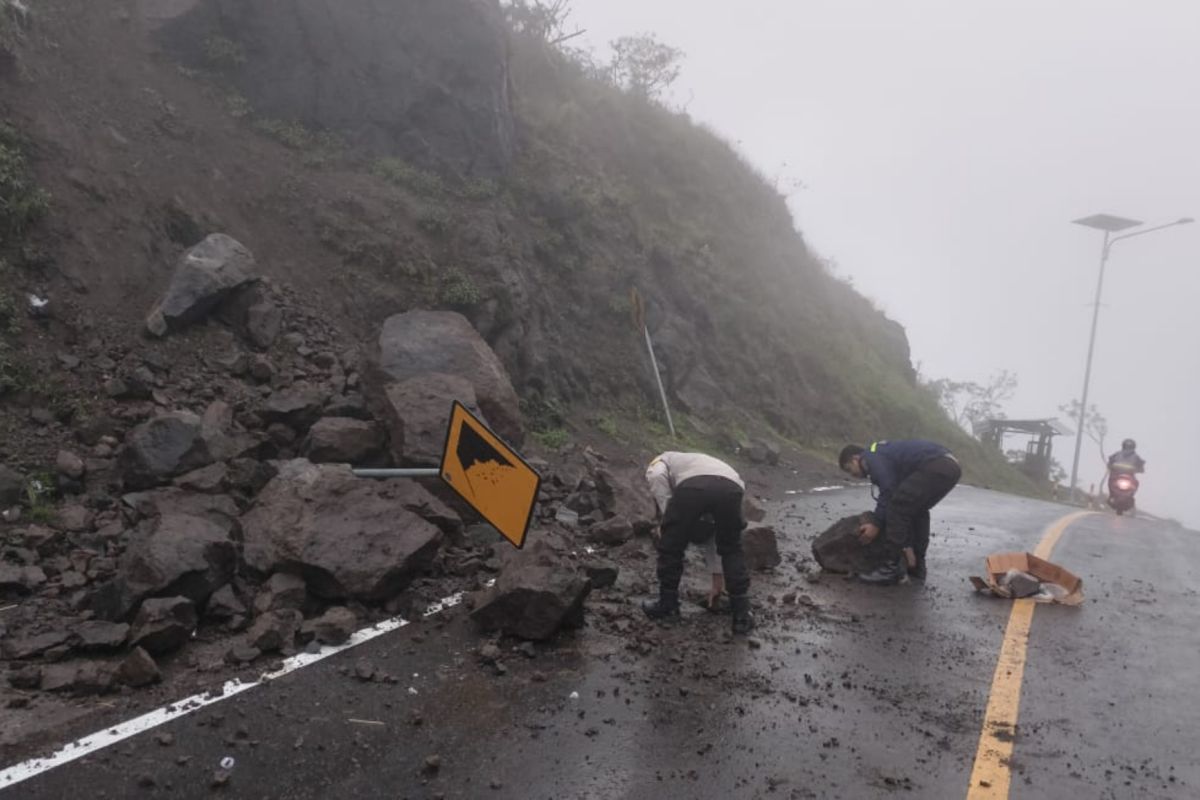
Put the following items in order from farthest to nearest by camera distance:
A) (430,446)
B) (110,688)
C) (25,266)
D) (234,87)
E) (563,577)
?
1. (234,87)
2. (25,266)
3. (430,446)
4. (563,577)
5. (110,688)

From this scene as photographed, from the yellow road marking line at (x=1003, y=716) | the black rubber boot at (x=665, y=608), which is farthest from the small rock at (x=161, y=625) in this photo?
the yellow road marking line at (x=1003, y=716)

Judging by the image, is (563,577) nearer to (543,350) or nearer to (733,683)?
(733,683)

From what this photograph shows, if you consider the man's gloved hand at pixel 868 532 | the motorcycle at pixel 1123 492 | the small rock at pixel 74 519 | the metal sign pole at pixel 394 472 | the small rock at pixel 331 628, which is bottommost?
the motorcycle at pixel 1123 492

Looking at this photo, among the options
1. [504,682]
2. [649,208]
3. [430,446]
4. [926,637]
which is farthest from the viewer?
[649,208]

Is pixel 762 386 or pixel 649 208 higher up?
pixel 649 208

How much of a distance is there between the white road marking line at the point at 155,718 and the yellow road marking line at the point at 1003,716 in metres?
3.31

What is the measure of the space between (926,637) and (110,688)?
4877 mm

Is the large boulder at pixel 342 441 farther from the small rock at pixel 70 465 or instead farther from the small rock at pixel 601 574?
the small rock at pixel 601 574

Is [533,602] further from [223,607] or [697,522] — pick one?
[223,607]

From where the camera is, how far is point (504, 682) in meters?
4.82

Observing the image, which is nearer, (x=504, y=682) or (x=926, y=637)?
(x=504, y=682)

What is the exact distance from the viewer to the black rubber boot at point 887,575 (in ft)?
24.9

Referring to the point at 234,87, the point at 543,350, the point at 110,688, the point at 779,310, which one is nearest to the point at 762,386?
the point at 779,310

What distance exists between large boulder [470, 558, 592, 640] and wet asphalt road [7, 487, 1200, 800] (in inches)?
6.1
